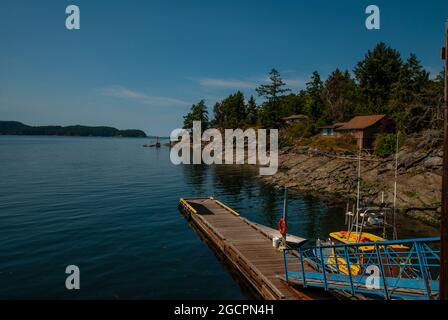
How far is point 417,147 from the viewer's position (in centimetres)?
4741

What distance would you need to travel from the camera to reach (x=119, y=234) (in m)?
29.1

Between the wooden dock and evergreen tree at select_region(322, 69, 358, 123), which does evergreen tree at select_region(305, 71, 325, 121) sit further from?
the wooden dock

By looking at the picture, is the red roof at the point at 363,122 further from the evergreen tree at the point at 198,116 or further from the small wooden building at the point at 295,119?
the evergreen tree at the point at 198,116

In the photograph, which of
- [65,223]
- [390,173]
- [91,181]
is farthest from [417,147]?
[91,181]

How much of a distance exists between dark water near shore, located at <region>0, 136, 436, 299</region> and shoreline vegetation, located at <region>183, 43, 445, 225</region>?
7.43 meters

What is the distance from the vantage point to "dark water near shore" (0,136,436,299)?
19.5m

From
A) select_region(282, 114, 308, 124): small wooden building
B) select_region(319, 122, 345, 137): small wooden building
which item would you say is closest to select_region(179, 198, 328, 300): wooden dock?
select_region(319, 122, 345, 137): small wooden building

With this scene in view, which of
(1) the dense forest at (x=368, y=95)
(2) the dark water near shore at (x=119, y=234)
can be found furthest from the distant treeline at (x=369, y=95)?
(2) the dark water near shore at (x=119, y=234)

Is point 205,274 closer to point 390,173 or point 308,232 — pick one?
point 308,232

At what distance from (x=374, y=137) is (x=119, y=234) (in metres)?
62.7

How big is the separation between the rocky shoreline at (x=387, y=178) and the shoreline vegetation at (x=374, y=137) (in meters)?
0.09

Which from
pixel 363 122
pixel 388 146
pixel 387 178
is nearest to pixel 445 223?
pixel 387 178

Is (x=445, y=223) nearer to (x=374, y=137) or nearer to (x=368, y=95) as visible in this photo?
(x=374, y=137)
